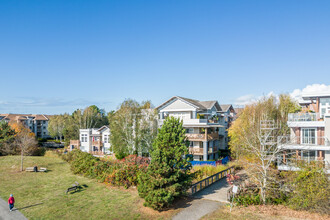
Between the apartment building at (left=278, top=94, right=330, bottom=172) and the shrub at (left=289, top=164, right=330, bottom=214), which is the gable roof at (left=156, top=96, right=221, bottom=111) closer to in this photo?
the apartment building at (left=278, top=94, right=330, bottom=172)

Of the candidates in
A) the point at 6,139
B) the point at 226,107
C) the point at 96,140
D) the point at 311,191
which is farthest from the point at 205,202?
the point at 6,139

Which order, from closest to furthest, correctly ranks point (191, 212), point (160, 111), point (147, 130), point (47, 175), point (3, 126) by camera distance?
point (191, 212)
point (47, 175)
point (147, 130)
point (160, 111)
point (3, 126)

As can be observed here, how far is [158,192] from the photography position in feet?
56.3

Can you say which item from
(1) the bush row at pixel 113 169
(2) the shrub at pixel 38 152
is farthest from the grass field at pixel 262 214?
(2) the shrub at pixel 38 152

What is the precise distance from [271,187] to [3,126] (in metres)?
48.6

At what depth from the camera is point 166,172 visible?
717 inches

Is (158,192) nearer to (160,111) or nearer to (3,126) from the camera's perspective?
(160,111)

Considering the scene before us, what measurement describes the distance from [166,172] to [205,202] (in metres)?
4.25

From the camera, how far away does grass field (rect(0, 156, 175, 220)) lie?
17.5 metres

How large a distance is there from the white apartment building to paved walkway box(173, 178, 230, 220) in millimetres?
29151

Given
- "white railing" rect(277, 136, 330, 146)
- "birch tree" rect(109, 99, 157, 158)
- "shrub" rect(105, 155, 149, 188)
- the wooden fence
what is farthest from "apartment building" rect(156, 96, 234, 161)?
"white railing" rect(277, 136, 330, 146)

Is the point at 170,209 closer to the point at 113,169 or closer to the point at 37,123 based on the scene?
the point at 113,169

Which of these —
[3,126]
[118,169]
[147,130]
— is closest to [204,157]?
[147,130]

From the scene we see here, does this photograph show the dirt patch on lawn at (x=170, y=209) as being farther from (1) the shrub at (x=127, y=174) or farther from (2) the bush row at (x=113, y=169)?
(1) the shrub at (x=127, y=174)
